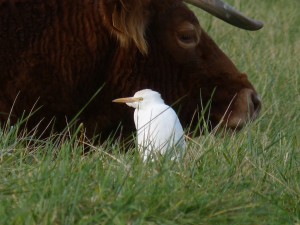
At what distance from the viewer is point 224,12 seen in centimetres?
757

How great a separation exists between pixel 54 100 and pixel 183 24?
0.96 meters

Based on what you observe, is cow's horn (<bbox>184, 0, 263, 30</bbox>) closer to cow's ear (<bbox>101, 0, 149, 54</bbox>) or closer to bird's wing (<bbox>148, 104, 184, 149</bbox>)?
cow's ear (<bbox>101, 0, 149, 54</bbox>)

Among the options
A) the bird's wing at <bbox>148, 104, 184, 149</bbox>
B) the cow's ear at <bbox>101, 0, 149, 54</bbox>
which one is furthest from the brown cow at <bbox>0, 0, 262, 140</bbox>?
the bird's wing at <bbox>148, 104, 184, 149</bbox>

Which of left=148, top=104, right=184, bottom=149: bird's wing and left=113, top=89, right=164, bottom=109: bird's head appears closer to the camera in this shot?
left=148, top=104, right=184, bottom=149: bird's wing

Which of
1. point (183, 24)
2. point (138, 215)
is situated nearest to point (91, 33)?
point (183, 24)

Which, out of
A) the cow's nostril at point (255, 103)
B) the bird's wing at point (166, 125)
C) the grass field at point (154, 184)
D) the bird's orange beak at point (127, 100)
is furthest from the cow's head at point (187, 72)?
the bird's wing at point (166, 125)

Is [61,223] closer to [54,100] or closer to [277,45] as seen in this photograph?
[54,100]

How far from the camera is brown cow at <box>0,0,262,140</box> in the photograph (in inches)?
275

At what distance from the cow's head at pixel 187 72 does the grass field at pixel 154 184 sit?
529 millimetres

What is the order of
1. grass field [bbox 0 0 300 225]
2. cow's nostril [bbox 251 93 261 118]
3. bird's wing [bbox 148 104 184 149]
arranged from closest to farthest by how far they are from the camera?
grass field [bbox 0 0 300 225] < bird's wing [bbox 148 104 184 149] < cow's nostril [bbox 251 93 261 118]

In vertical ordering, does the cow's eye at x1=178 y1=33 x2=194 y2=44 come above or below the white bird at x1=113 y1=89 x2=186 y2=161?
above

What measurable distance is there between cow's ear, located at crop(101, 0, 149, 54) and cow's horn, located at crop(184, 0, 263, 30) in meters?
0.43

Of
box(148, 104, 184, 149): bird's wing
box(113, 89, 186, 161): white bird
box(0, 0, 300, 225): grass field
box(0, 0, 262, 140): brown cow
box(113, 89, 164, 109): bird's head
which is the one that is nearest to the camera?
box(0, 0, 300, 225): grass field

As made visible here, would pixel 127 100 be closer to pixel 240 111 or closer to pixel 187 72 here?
pixel 187 72
